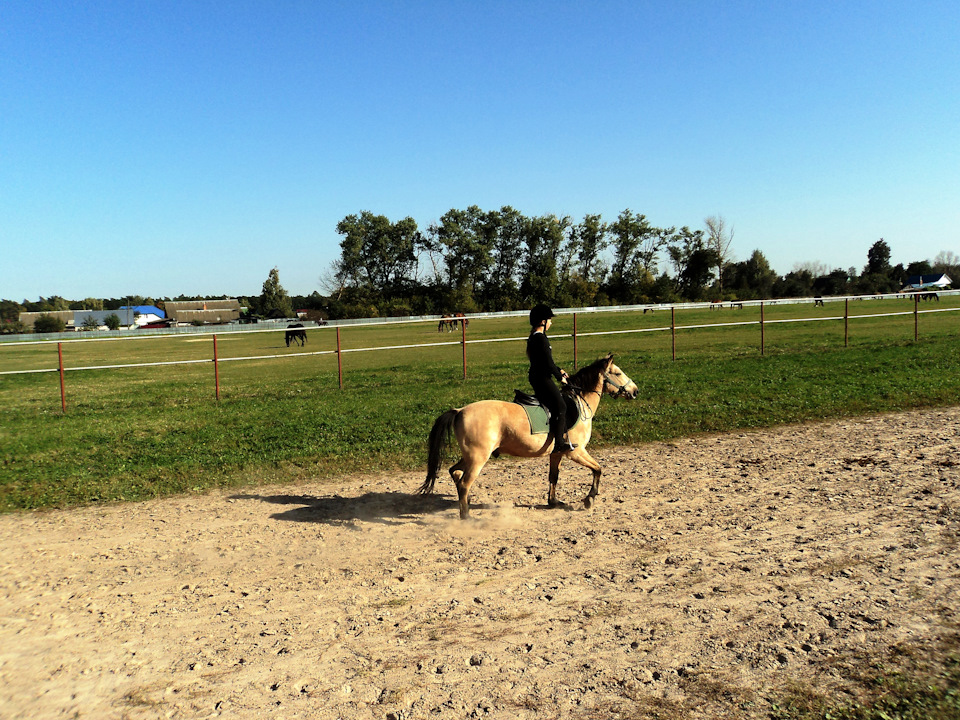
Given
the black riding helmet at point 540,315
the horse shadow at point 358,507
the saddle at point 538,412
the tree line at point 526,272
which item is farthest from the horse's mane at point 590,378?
the tree line at point 526,272

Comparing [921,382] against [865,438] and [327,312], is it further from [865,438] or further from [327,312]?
[327,312]

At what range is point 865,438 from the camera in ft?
32.8

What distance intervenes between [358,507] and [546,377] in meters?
2.77

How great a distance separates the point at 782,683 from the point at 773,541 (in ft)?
7.85

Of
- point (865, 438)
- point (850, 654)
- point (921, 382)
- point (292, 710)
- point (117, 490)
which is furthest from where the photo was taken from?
point (921, 382)

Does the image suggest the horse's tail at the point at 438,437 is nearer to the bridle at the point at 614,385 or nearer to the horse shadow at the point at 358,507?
the horse shadow at the point at 358,507

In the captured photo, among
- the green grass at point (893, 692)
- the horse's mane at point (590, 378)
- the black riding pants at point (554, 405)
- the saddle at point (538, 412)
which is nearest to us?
the green grass at point (893, 692)

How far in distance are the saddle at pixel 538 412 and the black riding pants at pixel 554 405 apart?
6 centimetres

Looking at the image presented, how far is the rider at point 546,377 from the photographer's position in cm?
693

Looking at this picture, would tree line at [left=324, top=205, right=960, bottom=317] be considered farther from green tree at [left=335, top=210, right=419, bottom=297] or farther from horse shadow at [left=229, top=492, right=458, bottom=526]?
horse shadow at [left=229, top=492, right=458, bottom=526]

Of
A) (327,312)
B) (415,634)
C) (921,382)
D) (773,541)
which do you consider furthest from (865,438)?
(327,312)

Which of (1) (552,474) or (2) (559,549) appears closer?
(2) (559,549)

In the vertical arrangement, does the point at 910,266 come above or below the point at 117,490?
Answer: above

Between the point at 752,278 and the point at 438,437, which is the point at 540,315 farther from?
the point at 752,278
